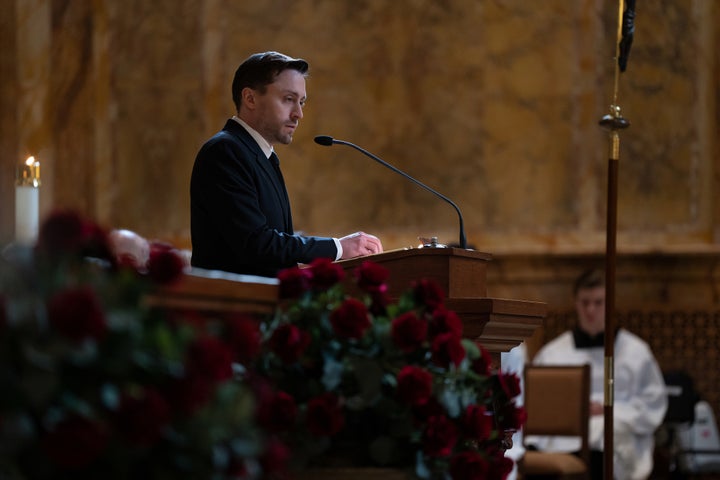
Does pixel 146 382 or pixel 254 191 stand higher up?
pixel 254 191

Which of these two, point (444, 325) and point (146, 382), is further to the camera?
point (444, 325)

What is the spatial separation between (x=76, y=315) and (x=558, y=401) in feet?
21.5

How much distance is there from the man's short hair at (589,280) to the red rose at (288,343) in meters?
6.37

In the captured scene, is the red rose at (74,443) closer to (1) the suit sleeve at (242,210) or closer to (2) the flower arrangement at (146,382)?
(2) the flower arrangement at (146,382)

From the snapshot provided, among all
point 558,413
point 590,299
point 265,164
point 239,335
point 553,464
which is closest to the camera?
point 239,335

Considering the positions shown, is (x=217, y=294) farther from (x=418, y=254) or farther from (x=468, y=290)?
(x=468, y=290)

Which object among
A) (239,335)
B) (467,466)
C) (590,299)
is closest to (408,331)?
(467,466)

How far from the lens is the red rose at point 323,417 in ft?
7.63

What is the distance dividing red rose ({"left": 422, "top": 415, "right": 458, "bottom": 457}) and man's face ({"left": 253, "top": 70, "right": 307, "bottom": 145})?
185 cm

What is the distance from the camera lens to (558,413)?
7.79m

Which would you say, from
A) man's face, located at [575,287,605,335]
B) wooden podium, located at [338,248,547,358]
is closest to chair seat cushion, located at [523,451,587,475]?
man's face, located at [575,287,605,335]

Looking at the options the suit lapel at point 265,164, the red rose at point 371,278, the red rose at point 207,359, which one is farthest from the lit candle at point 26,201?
the red rose at point 207,359

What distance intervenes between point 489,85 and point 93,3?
11.0 ft

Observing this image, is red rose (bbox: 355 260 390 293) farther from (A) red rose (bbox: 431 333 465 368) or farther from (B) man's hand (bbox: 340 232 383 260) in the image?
(B) man's hand (bbox: 340 232 383 260)
